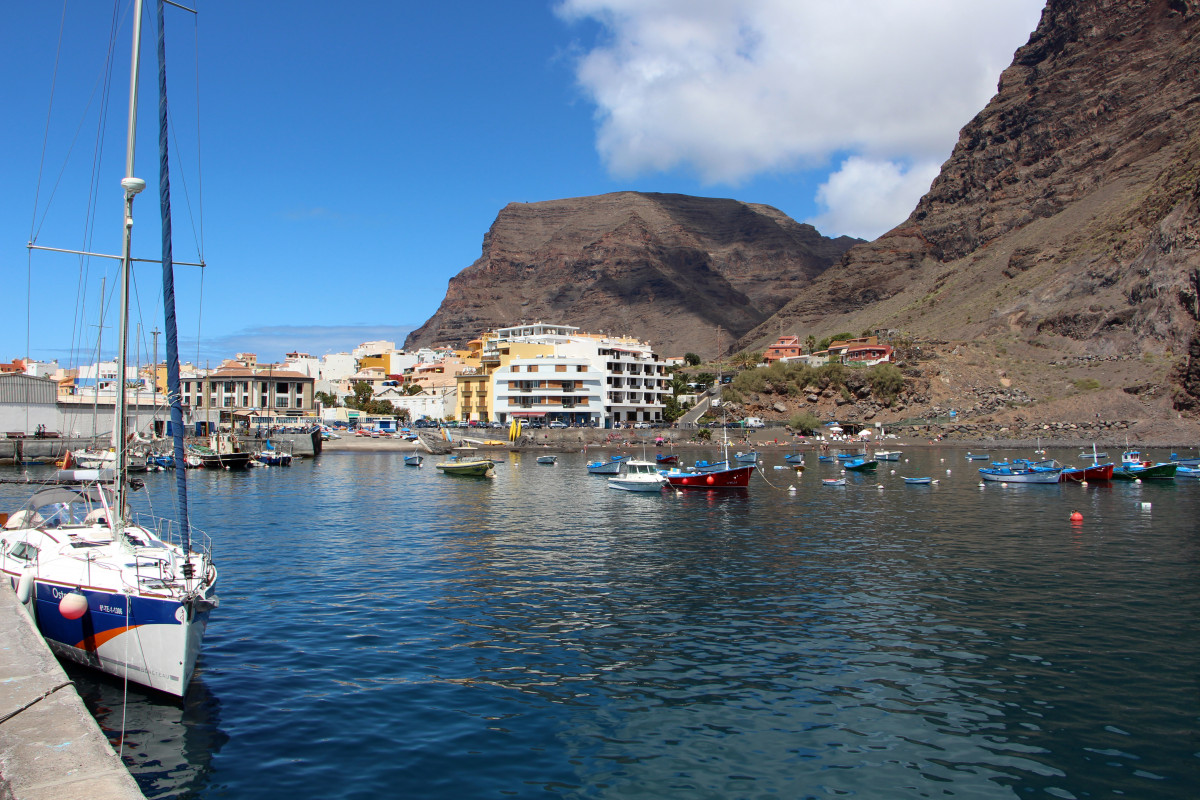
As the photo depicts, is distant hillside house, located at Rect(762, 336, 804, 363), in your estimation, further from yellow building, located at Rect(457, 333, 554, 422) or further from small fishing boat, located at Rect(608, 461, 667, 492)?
small fishing boat, located at Rect(608, 461, 667, 492)

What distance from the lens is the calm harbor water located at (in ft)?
41.2

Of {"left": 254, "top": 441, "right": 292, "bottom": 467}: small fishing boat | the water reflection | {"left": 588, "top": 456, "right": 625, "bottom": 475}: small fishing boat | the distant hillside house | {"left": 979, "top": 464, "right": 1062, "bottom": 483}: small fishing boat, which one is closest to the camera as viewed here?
the water reflection

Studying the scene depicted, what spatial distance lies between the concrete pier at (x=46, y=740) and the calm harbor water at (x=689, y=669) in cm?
174

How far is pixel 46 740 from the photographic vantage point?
33.3 ft

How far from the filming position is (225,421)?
369ft

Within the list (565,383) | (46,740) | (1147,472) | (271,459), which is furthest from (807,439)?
(46,740)

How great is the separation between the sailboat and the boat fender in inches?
0.8

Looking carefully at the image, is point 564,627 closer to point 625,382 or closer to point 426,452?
point 426,452

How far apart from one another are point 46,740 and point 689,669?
11.6 metres

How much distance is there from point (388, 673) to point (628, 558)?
1452 centimetres

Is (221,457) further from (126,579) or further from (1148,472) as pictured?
(1148,472)

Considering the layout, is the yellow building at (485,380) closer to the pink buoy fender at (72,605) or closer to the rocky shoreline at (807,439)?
the rocky shoreline at (807,439)

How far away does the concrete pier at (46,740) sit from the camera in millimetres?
8844

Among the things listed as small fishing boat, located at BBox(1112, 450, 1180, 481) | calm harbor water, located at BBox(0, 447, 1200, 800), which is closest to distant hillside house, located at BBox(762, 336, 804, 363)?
small fishing boat, located at BBox(1112, 450, 1180, 481)
